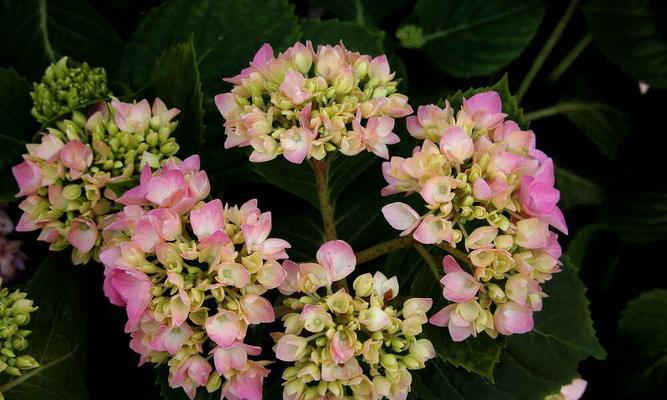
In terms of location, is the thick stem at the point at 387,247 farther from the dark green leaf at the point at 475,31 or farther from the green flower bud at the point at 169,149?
the dark green leaf at the point at 475,31

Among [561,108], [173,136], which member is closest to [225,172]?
[173,136]

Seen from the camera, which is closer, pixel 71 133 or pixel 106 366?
pixel 71 133

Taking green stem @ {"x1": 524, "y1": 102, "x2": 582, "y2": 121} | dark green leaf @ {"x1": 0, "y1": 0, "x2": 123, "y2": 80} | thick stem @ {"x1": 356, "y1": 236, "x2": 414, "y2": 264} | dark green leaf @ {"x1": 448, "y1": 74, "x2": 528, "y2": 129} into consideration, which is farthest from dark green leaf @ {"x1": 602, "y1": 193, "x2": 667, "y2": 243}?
dark green leaf @ {"x1": 0, "y1": 0, "x2": 123, "y2": 80}

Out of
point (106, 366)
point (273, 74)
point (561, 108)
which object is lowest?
point (106, 366)

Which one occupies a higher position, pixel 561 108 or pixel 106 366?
pixel 561 108

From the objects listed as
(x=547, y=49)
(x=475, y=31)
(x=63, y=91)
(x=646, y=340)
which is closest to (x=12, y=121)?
(x=63, y=91)

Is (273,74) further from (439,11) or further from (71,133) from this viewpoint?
(439,11)
